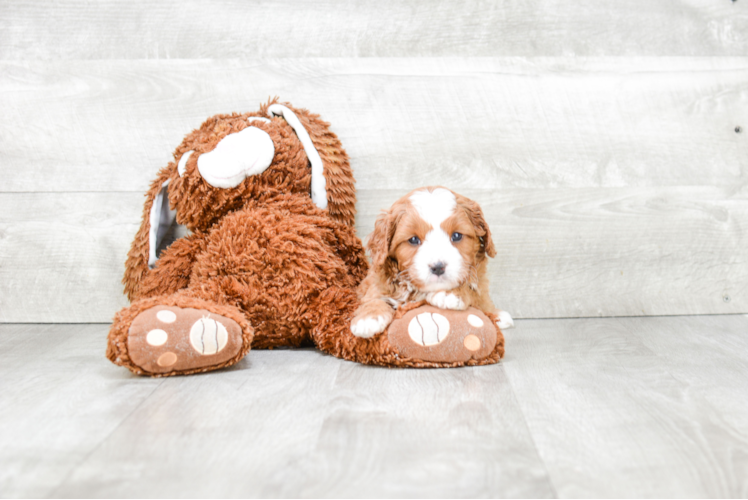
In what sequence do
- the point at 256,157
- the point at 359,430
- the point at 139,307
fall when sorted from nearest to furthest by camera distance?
the point at 359,430
the point at 139,307
the point at 256,157

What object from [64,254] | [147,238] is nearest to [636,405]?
[147,238]

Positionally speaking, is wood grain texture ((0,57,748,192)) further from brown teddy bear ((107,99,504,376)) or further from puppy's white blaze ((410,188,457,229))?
puppy's white blaze ((410,188,457,229))

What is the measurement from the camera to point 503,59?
1397 millimetres

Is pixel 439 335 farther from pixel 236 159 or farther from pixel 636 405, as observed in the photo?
pixel 236 159

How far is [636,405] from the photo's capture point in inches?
33.9

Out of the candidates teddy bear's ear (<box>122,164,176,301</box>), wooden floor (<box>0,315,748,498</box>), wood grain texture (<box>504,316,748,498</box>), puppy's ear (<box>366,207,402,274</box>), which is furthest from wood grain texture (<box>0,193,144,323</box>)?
wood grain texture (<box>504,316,748,498</box>)

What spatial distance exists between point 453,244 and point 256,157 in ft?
1.40

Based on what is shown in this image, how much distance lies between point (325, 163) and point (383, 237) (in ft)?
0.99

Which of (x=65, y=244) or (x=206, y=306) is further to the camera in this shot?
(x=65, y=244)

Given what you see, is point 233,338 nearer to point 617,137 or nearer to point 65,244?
point 65,244

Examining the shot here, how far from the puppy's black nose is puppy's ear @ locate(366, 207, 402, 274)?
85 millimetres

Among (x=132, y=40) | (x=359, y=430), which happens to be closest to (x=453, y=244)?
(x=359, y=430)

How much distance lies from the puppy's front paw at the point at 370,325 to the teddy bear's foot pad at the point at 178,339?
0.20 metres

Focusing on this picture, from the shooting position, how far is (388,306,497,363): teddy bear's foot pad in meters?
1.00
